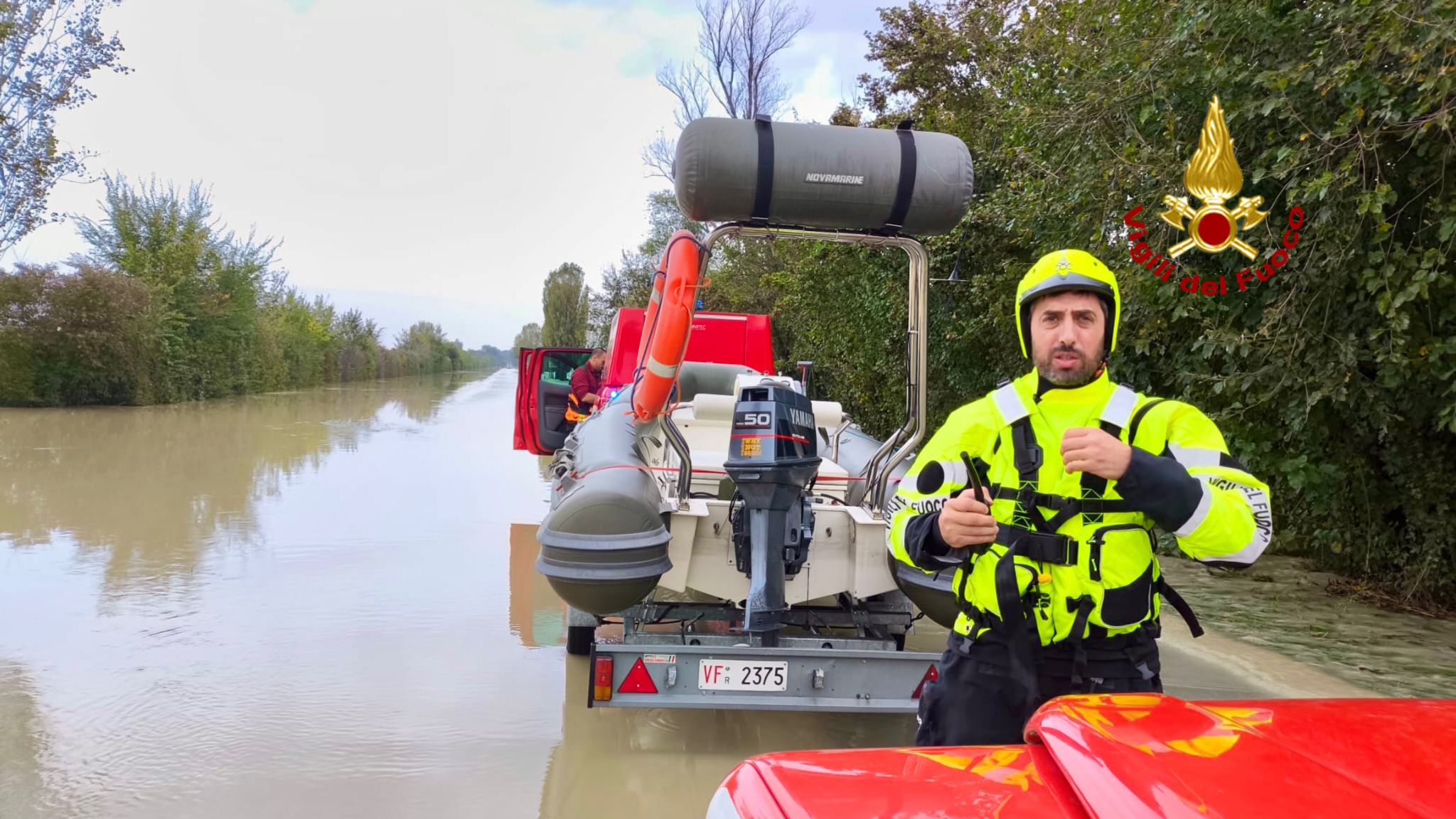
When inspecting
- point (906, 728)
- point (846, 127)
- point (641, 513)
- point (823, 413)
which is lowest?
point (906, 728)

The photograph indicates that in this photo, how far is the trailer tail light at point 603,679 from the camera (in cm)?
382

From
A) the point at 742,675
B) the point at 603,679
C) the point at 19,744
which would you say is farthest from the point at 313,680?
the point at 742,675

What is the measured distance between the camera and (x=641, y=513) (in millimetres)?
3861

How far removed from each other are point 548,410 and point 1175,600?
310 inches

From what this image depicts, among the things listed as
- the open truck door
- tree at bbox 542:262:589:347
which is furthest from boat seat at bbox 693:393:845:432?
tree at bbox 542:262:589:347

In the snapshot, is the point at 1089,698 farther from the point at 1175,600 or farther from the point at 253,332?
the point at 253,332

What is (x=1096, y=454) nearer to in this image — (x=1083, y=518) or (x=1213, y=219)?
(x=1083, y=518)

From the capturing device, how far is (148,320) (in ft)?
96.0

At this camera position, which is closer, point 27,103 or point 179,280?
point 27,103

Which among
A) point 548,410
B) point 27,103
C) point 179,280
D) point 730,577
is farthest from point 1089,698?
point 179,280

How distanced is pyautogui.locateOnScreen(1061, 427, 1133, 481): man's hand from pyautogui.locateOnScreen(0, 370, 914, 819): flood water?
2427mm

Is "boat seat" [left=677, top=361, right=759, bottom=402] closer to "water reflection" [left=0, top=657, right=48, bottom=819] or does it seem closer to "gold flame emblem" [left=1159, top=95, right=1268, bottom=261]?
"gold flame emblem" [left=1159, top=95, right=1268, bottom=261]

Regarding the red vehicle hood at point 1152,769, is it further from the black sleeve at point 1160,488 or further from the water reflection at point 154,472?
the water reflection at point 154,472

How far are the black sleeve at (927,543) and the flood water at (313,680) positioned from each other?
6.39 feet
